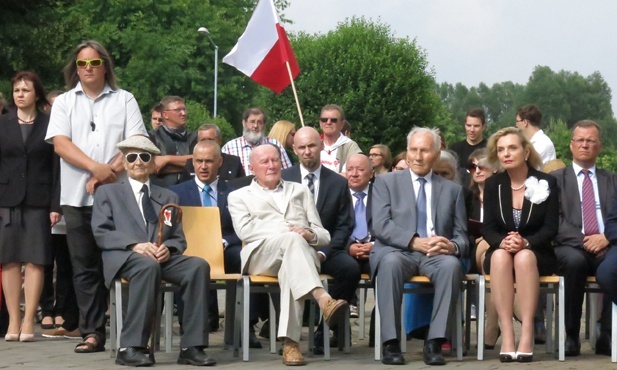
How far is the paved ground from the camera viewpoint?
9.05 m

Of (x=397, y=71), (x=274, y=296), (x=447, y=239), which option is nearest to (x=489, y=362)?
(x=447, y=239)

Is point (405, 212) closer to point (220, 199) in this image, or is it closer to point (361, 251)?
point (361, 251)

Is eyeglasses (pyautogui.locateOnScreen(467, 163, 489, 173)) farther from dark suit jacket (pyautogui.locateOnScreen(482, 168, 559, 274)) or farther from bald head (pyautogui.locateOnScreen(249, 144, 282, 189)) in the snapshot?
bald head (pyautogui.locateOnScreen(249, 144, 282, 189))

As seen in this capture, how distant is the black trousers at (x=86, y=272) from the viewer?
32.4ft

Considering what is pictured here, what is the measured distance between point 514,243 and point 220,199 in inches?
108

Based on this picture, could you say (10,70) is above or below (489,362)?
above

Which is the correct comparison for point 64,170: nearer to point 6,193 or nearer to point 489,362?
point 6,193

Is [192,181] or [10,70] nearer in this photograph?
[192,181]

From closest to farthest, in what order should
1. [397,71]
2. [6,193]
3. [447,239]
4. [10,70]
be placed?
[447,239] < [6,193] < [10,70] < [397,71]

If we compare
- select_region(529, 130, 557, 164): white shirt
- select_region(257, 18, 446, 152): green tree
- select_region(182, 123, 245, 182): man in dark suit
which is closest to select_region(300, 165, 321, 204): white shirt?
select_region(182, 123, 245, 182): man in dark suit

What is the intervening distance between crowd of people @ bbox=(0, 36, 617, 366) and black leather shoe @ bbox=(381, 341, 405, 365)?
0.05 feet

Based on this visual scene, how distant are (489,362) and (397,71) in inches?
1596

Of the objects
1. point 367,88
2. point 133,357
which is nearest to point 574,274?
point 133,357

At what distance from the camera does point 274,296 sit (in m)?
9.96
